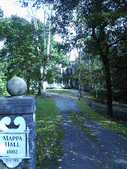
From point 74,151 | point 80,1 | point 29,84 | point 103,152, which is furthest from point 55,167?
point 80,1

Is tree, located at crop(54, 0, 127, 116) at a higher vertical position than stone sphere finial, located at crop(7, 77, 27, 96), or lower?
higher

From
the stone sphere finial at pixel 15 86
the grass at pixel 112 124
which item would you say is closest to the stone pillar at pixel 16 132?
the stone sphere finial at pixel 15 86

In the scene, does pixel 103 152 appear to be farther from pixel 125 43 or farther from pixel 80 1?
pixel 80 1

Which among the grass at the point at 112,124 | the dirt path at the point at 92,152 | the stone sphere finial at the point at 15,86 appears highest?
the stone sphere finial at the point at 15,86

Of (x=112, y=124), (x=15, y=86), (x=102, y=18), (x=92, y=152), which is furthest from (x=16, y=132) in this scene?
(x=102, y=18)

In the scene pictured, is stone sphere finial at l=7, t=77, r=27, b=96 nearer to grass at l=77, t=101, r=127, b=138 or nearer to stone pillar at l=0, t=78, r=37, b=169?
stone pillar at l=0, t=78, r=37, b=169

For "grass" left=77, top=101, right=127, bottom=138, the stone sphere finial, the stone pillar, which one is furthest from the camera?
"grass" left=77, top=101, right=127, bottom=138

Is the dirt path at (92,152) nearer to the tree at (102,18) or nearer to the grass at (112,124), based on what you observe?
the grass at (112,124)

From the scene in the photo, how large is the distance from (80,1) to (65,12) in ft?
4.55

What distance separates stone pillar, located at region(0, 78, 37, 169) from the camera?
2.91m

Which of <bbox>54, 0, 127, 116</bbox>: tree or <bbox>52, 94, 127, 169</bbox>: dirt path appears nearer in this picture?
<bbox>52, 94, 127, 169</bbox>: dirt path

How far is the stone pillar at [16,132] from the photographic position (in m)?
2.91

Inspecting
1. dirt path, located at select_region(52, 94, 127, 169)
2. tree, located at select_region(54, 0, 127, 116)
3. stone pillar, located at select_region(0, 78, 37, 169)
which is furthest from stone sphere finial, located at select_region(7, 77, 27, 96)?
tree, located at select_region(54, 0, 127, 116)

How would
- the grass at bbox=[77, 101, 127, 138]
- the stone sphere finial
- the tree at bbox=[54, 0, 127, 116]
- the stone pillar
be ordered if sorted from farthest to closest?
the tree at bbox=[54, 0, 127, 116], the grass at bbox=[77, 101, 127, 138], the stone sphere finial, the stone pillar
